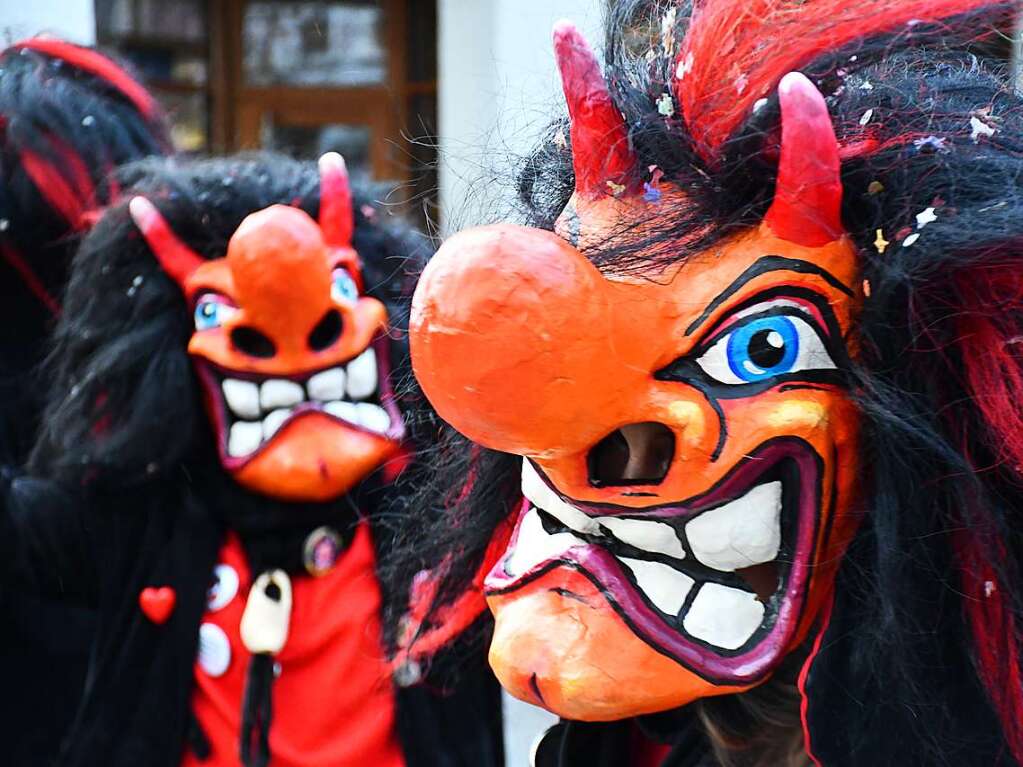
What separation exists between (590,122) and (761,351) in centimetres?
23

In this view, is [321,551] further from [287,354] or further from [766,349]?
[766,349]

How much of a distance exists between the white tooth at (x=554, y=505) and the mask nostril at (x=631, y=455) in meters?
0.04

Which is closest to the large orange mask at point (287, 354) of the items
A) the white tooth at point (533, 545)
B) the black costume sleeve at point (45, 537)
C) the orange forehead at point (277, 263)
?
the orange forehead at point (277, 263)

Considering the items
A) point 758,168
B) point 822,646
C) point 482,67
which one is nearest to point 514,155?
point 758,168

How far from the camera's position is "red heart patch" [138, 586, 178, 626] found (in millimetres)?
1670

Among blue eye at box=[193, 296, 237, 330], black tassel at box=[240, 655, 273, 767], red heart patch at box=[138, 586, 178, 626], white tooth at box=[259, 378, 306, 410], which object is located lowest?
black tassel at box=[240, 655, 273, 767]

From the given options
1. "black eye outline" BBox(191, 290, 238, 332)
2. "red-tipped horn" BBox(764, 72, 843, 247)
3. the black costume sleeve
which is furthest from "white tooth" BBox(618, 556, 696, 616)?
the black costume sleeve

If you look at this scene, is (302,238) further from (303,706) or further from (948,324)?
(948,324)

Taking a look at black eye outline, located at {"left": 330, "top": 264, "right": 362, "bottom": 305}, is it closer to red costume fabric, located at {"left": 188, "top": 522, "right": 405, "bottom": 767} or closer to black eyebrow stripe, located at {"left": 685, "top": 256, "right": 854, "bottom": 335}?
red costume fabric, located at {"left": 188, "top": 522, "right": 405, "bottom": 767}

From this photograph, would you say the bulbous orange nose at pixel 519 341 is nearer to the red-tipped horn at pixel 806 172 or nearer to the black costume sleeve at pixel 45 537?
the red-tipped horn at pixel 806 172

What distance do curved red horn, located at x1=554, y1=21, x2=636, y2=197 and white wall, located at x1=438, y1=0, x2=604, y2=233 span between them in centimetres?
13

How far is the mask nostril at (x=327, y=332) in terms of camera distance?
164 cm

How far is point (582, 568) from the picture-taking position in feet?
3.01

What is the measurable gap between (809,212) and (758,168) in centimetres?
5
